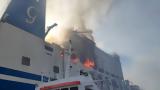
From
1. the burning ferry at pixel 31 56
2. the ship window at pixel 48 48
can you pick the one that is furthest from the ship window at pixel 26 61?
the ship window at pixel 48 48

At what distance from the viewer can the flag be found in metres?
19.2

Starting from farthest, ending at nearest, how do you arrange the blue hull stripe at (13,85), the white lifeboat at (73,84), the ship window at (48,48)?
1. the ship window at (48,48)
2. the blue hull stripe at (13,85)
3. the white lifeboat at (73,84)

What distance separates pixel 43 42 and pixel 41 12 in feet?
8.76

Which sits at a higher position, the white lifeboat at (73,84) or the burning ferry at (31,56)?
the burning ferry at (31,56)

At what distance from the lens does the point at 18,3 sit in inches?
787

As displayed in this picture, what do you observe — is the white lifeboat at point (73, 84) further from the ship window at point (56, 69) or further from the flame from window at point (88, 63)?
the flame from window at point (88, 63)

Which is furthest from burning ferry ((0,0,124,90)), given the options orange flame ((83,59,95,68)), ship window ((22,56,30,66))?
orange flame ((83,59,95,68))

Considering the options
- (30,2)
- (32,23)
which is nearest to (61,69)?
(32,23)

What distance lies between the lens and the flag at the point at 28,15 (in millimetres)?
19230

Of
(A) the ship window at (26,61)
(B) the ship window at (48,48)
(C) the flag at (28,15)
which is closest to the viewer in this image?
(A) the ship window at (26,61)

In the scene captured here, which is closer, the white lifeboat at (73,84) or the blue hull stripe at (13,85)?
the white lifeboat at (73,84)

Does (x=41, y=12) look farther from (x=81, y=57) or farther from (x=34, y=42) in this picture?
(x=81, y=57)

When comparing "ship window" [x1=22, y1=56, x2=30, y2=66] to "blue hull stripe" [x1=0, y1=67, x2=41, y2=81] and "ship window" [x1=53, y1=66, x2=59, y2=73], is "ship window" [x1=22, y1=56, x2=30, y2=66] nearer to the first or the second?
"blue hull stripe" [x1=0, y1=67, x2=41, y2=81]

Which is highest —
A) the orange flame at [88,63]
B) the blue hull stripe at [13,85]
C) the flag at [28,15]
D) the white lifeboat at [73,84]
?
the flag at [28,15]
